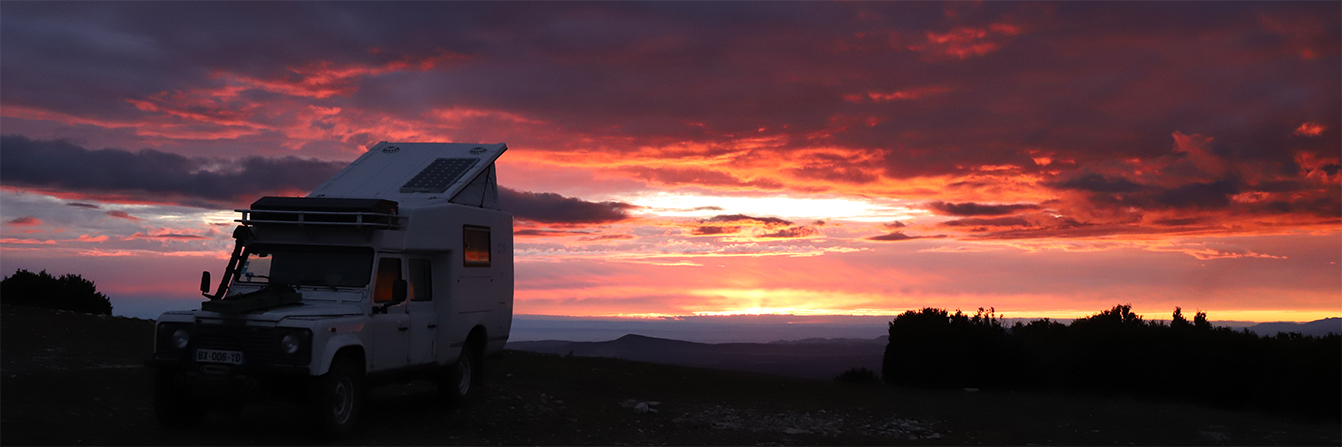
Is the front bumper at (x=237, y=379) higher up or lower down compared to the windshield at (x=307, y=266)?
lower down

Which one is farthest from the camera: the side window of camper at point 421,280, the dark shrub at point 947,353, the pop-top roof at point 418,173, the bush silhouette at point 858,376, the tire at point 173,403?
the bush silhouette at point 858,376

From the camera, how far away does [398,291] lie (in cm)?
1231

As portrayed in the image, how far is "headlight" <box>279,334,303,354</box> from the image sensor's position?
10625 millimetres

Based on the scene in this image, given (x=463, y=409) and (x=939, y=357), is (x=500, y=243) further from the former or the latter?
(x=939, y=357)

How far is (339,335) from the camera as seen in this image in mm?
11156

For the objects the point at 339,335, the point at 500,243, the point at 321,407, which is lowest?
the point at 321,407

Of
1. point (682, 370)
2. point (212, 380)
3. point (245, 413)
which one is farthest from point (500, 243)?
point (682, 370)

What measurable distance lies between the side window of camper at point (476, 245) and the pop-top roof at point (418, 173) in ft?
1.73

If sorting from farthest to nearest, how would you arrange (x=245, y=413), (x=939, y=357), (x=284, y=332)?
(x=939, y=357) → (x=245, y=413) → (x=284, y=332)

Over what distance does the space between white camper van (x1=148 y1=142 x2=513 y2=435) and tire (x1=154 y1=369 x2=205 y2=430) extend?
0.05 ft

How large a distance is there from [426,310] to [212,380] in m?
3.42

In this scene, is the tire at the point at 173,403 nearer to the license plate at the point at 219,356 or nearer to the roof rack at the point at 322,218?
the license plate at the point at 219,356

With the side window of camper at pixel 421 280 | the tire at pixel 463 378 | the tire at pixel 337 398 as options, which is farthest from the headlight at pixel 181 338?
the tire at pixel 463 378

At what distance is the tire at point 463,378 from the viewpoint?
1449cm
